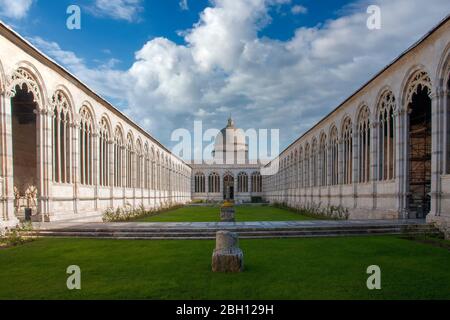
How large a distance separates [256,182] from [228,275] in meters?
70.7

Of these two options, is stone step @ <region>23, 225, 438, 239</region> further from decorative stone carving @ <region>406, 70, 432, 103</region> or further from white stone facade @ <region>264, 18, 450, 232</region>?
decorative stone carving @ <region>406, 70, 432, 103</region>

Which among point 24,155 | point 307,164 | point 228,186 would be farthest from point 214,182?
point 24,155

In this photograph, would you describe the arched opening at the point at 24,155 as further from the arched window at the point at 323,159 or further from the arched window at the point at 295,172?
the arched window at the point at 295,172

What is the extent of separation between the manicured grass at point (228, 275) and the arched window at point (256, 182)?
64684 mm

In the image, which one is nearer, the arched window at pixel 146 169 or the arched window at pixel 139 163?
the arched window at pixel 139 163

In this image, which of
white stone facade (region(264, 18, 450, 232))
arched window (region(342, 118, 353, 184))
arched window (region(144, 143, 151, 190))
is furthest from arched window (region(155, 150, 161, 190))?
arched window (region(342, 118, 353, 184))

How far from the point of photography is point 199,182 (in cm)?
8038

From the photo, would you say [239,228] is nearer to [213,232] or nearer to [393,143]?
[213,232]

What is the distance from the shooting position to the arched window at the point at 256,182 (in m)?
78.7

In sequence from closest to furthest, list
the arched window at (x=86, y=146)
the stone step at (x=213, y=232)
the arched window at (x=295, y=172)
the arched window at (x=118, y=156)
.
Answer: the stone step at (x=213, y=232)
the arched window at (x=86, y=146)
the arched window at (x=118, y=156)
the arched window at (x=295, y=172)

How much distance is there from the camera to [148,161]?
42688 mm

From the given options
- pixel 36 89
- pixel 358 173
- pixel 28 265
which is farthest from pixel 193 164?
pixel 28 265

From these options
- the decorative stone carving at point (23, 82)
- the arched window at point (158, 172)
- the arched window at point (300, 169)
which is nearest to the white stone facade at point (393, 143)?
the arched window at point (300, 169)
